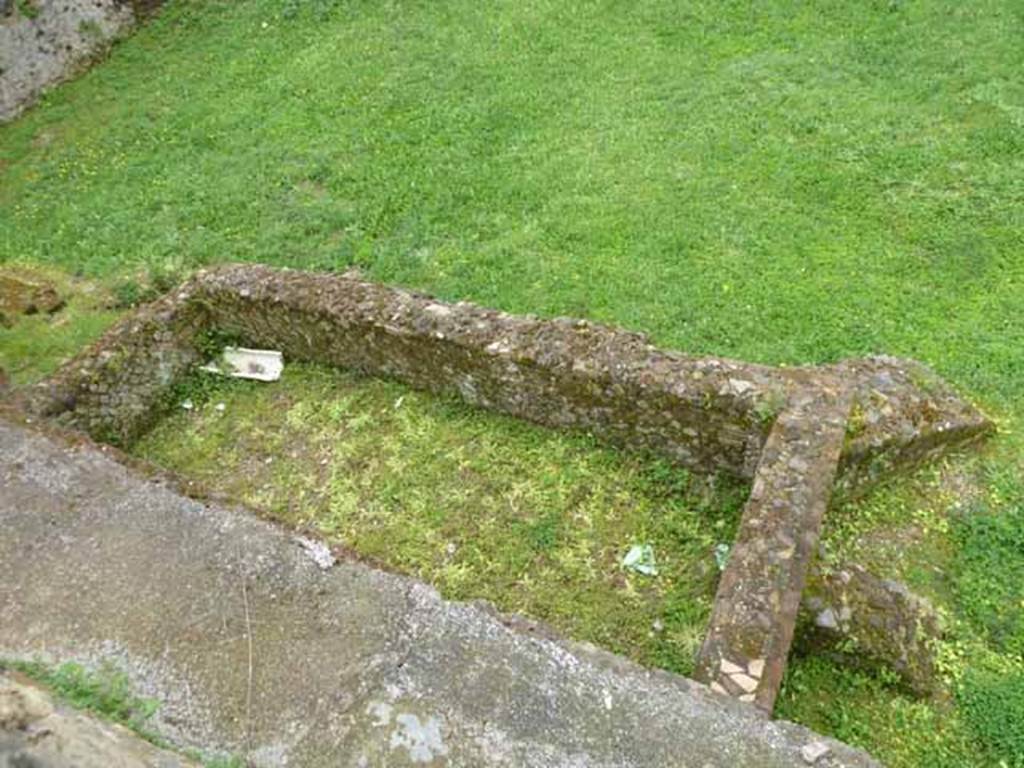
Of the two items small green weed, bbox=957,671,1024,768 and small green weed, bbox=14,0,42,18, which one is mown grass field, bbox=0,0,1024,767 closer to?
small green weed, bbox=957,671,1024,768

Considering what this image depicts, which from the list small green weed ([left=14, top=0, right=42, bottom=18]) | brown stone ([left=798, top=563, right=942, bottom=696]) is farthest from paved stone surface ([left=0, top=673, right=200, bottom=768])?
small green weed ([left=14, top=0, right=42, bottom=18])

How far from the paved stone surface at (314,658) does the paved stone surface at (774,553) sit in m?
0.43

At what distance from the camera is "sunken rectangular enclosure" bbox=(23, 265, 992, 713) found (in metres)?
4.60

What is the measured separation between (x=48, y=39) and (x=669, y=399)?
423 inches

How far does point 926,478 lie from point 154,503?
4766 mm

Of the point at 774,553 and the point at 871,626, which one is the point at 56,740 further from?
the point at 871,626

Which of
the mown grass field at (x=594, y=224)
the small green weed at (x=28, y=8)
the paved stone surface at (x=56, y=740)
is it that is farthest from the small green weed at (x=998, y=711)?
the small green weed at (x=28, y=8)

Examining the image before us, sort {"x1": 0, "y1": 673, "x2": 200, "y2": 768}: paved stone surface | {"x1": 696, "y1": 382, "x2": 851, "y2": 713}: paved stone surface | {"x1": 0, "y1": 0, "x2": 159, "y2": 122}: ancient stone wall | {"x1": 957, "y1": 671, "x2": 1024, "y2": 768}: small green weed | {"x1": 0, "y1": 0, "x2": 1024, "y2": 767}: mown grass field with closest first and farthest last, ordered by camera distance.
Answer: {"x1": 0, "y1": 673, "x2": 200, "y2": 768}: paved stone surface, {"x1": 696, "y1": 382, "x2": 851, "y2": 713}: paved stone surface, {"x1": 957, "y1": 671, "x2": 1024, "y2": 768}: small green weed, {"x1": 0, "y1": 0, "x2": 1024, "y2": 767}: mown grass field, {"x1": 0, "y1": 0, "x2": 159, "y2": 122}: ancient stone wall

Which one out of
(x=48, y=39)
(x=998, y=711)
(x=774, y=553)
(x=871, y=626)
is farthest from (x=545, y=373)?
(x=48, y=39)

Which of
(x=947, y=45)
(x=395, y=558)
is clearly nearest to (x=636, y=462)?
(x=395, y=558)

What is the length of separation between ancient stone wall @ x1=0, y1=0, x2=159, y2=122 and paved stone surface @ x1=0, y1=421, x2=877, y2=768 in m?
8.96

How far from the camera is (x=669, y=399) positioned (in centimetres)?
560

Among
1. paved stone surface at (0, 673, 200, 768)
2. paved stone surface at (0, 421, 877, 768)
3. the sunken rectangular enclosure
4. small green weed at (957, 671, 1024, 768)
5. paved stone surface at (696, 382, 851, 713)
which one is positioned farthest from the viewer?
the sunken rectangular enclosure

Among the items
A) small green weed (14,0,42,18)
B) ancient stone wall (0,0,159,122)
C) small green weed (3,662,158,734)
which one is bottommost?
small green weed (3,662,158,734)
